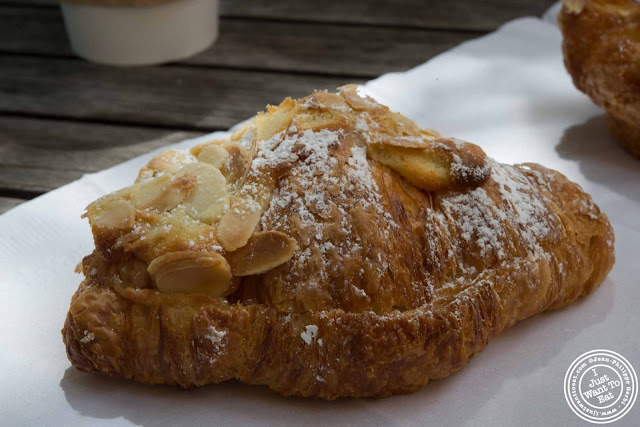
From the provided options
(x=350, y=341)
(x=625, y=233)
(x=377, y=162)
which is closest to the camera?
(x=350, y=341)

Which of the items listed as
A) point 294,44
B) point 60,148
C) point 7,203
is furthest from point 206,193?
point 294,44

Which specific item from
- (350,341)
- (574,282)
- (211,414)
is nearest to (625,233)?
(574,282)

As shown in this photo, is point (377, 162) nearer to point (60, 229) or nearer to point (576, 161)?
point (60, 229)

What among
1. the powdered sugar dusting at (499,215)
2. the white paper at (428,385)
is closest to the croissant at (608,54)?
the white paper at (428,385)

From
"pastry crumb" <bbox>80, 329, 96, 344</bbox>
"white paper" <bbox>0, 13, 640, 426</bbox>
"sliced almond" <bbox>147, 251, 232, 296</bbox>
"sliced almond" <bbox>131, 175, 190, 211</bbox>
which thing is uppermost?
"sliced almond" <bbox>131, 175, 190, 211</bbox>

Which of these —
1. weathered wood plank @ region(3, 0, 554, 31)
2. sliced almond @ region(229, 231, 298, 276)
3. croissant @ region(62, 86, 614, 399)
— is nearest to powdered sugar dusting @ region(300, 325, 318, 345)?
croissant @ region(62, 86, 614, 399)

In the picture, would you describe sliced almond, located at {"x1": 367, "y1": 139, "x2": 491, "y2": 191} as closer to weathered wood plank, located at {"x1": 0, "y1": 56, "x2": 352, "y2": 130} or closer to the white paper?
the white paper
